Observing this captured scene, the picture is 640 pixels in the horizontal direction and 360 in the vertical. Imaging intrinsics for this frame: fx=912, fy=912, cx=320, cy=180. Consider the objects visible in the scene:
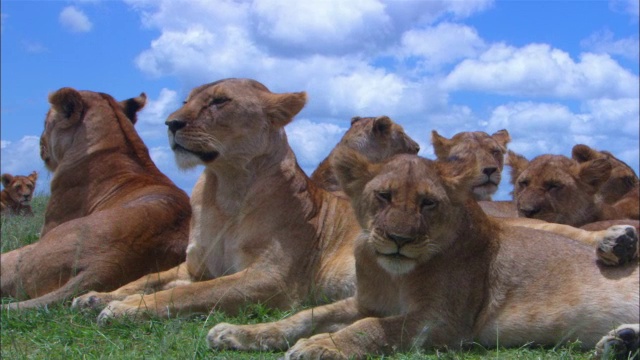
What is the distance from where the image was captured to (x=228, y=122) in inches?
215

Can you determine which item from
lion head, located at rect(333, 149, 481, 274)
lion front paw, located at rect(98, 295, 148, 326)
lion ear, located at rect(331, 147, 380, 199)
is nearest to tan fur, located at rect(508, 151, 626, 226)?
lion head, located at rect(333, 149, 481, 274)

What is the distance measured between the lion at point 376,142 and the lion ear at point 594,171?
177 cm

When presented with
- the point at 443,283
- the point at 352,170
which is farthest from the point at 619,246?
the point at 352,170

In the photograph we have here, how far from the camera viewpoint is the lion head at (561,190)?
20.7ft

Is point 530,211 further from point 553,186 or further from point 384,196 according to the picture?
point 384,196

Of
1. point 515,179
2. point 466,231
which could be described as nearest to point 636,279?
point 466,231

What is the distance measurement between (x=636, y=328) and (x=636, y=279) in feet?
1.63

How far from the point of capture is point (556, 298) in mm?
4227

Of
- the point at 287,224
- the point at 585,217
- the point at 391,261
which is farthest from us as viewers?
the point at 585,217

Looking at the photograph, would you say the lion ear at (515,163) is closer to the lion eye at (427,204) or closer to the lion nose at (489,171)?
the lion nose at (489,171)

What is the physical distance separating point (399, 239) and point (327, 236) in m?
1.65

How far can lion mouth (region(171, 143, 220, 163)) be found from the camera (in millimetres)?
5387

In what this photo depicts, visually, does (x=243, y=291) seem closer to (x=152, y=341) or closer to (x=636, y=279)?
(x=152, y=341)

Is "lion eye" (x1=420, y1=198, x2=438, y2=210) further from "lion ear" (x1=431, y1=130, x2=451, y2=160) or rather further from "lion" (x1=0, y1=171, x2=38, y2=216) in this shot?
"lion" (x1=0, y1=171, x2=38, y2=216)
